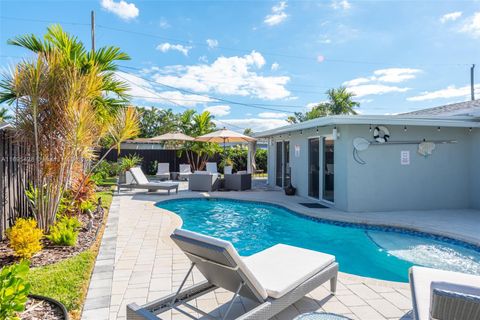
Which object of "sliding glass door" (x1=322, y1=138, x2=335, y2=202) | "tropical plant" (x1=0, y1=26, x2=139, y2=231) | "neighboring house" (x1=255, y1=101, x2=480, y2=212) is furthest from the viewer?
"sliding glass door" (x1=322, y1=138, x2=335, y2=202)

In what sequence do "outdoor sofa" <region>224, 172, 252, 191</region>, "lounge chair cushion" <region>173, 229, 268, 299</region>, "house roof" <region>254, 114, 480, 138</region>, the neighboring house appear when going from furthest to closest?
"outdoor sofa" <region>224, 172, 252, 191</region>, the neighboring house, "house roof" <region>254, 114, 480, 138</region>, "lounge chair cushion" <region>173, 229, 268, 299</region>

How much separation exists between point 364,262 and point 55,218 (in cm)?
620

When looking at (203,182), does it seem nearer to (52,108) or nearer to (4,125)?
(52,108)

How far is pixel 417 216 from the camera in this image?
8930 millimetres

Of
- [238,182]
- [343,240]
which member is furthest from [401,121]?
[238,182]

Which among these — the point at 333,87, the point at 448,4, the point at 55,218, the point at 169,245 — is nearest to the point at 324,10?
the point at 448,4

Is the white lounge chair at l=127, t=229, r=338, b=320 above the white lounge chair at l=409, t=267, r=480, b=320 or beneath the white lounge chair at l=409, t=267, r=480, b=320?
beneath

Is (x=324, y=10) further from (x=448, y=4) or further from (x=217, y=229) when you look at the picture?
(x=217, y=229)

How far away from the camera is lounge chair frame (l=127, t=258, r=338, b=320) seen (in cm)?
298

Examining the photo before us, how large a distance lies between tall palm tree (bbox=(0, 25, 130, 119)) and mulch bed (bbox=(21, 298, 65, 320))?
4.00 meters

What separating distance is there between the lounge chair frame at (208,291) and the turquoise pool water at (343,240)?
2.44 meters

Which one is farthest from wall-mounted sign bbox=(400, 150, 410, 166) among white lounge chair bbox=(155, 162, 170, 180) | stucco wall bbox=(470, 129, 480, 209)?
white lounge chair bbox=(155, 162, 170, 180)

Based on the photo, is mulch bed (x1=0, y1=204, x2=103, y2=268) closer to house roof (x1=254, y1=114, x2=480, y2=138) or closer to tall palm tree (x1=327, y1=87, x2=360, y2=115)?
house roof (x1=254, y1=114, x2=480, y2=138)

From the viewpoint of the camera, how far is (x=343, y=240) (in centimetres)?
751
